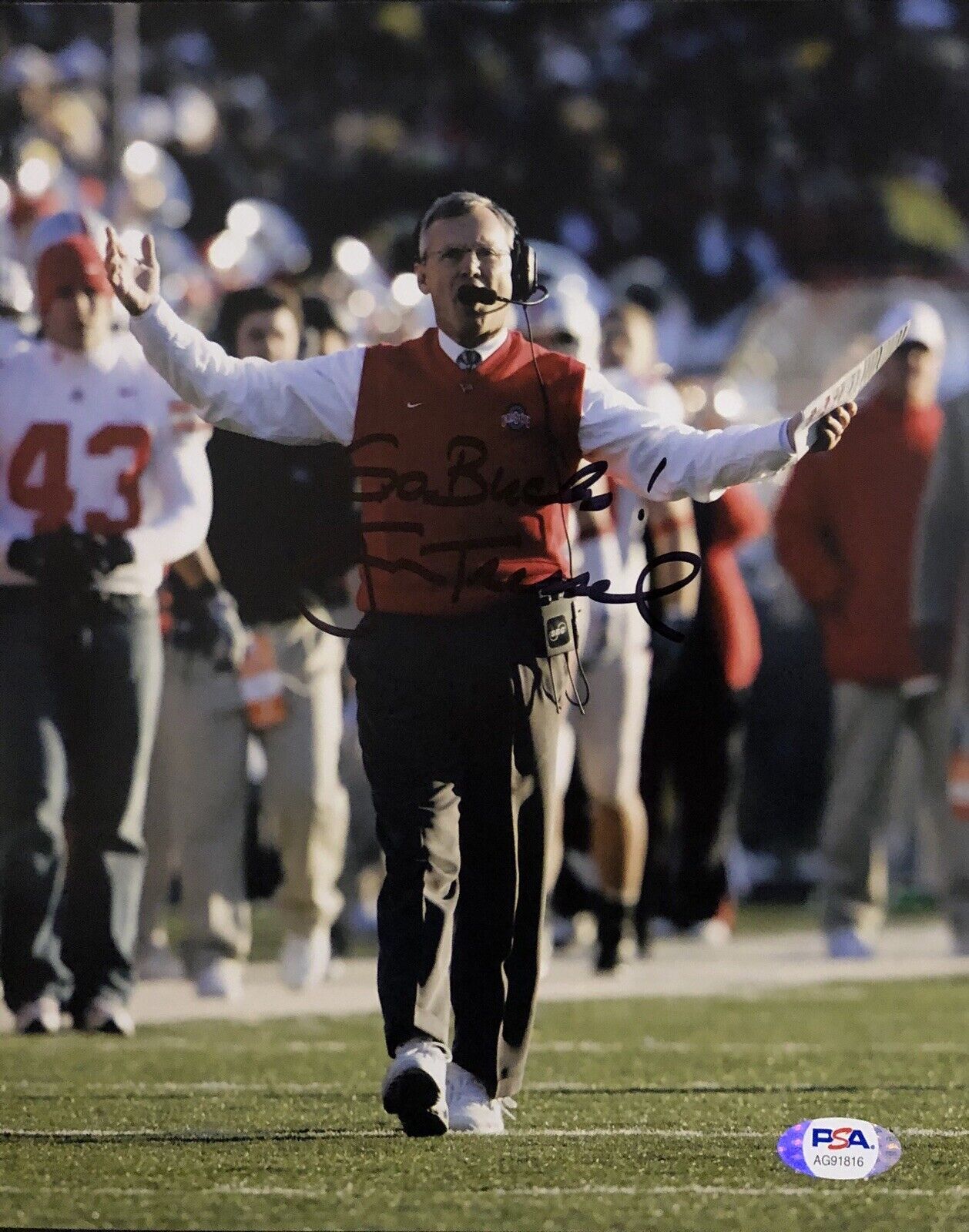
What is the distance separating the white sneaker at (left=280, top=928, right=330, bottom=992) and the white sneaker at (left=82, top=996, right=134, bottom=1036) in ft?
4.60

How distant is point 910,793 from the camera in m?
12.8

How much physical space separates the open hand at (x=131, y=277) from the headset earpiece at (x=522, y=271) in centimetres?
61

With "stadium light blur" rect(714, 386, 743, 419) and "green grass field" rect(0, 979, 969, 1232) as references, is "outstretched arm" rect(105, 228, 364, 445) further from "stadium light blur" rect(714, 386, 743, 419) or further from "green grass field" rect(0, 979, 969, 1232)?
"stadium light blur" rect(714, 386, 743, 419)

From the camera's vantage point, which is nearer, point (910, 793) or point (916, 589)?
point (916, 589)

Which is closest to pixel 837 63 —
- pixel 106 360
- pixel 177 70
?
pixel 177 70

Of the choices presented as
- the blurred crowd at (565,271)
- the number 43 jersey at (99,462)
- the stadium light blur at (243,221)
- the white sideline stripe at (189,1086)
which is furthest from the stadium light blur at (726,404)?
the white sideline stripe at (189,1086)

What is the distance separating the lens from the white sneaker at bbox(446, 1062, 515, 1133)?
17.5 ft

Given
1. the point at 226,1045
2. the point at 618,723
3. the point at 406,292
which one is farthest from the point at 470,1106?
the point at 618,723

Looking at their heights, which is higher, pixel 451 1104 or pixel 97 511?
pixel 97 511

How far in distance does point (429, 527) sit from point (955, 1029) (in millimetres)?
2673

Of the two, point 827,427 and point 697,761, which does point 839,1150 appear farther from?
point 697,761

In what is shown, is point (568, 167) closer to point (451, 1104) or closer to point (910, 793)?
point (910, 793)

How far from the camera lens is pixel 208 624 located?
820 centimetres

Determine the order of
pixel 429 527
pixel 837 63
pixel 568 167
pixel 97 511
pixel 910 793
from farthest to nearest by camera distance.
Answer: pixel 910 793, pixel 837 63, pixel 568 167, pixel 97 511, pixel 429 527
